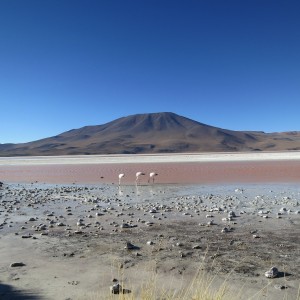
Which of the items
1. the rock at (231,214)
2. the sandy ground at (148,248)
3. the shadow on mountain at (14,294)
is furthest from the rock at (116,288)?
the rock at (231,214)

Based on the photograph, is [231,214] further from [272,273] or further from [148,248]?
[272,273]

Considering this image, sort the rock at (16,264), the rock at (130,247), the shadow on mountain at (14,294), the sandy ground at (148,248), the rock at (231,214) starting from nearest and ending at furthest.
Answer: the shadow on mountain at (14,294) < the sandy ground at (148,248) < the rock at (16,264) < the rock at (130,247) < the rock at (231,214)

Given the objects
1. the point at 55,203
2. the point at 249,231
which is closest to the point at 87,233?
the point at 249,231

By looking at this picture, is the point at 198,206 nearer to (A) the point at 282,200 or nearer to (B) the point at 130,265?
(A) the point at 282,200

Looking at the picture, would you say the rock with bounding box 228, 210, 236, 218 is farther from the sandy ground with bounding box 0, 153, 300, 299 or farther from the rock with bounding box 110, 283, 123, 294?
the rock with bounding box 110, 283, 123, 294

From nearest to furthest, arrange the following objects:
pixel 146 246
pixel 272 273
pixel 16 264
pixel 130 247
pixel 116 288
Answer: pixel 116 288, pixel 272 273, pixel 16 264, pixel 130 247, pixel 146 246

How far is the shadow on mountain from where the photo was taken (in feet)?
18.0

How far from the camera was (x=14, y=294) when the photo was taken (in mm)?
5637

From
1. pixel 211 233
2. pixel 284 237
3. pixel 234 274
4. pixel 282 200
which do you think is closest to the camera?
pixel 234 274

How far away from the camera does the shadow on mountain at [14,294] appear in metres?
5.48

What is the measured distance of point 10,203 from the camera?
52.5 ft

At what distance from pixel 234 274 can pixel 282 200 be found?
31.2 ft

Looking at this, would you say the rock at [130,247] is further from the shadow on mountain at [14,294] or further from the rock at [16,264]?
the shadow on mountain at [14,294]

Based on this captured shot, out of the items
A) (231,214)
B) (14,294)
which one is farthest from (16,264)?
(231,214)
